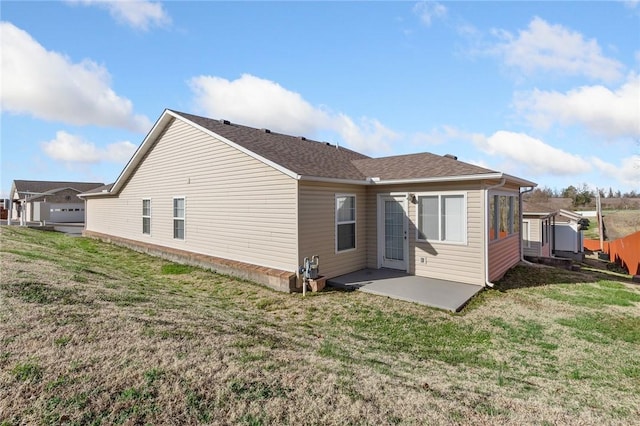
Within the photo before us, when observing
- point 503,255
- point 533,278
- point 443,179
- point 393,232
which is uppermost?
point 443,179

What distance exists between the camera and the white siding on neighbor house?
8656 millimetres

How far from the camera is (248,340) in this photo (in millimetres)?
4281

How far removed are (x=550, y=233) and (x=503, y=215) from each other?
13913 mm

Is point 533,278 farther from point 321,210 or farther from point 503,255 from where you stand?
point 321,210

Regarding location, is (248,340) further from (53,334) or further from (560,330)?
(560,330)

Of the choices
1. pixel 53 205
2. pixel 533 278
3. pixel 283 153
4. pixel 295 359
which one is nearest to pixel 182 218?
pixel 283 153

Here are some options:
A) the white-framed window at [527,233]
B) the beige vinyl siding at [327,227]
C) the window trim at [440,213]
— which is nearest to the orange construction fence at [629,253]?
the white-framed window at [527,233]

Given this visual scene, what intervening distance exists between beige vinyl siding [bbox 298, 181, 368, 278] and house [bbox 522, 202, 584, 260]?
12.0m

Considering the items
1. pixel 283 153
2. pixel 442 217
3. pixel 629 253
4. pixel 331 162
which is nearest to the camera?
pixel 442 217

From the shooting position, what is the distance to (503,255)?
32.0ft

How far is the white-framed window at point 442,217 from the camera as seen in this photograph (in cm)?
844

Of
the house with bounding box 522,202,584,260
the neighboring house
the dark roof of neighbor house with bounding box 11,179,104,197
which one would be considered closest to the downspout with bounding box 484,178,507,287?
the house with bounding box 522,202,584,260

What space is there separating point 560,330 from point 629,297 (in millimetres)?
Result: 4004

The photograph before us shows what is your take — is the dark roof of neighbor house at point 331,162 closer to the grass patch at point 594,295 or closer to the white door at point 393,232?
the white door at point 393,232
